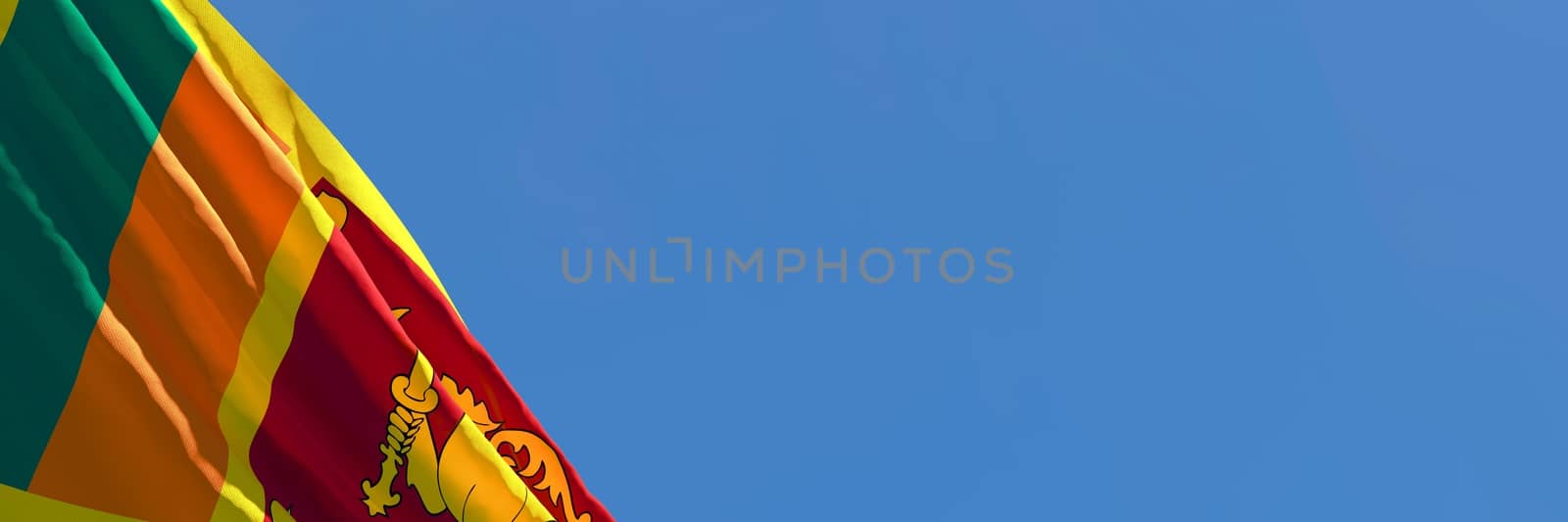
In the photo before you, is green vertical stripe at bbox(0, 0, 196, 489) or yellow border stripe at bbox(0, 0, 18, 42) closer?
green vertical stripe at bbox(0, 0, 196, 489)

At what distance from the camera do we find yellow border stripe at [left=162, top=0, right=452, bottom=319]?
729 cm

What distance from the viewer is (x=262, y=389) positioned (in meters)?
5.86

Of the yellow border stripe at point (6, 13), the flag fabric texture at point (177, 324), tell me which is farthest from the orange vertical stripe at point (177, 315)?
the yellow border stripe at point (6, 13)

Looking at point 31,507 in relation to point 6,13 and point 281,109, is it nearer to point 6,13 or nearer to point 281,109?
point 6,13

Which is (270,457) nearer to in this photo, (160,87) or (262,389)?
(262,389)

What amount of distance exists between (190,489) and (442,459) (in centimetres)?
104

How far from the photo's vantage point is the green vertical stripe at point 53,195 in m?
5.35

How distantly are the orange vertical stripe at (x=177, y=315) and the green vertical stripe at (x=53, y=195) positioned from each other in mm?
64

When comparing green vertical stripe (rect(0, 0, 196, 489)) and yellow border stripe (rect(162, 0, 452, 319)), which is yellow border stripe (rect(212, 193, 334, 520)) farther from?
yellow border stripe (rect(162, 0, 452, 319))

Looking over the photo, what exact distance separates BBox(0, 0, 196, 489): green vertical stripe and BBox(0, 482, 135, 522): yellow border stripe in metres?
0.04

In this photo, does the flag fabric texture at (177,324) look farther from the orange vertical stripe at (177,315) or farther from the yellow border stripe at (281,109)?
the yellow border stripe at (281,109)

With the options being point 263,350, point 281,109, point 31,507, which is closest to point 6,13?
point 263,350

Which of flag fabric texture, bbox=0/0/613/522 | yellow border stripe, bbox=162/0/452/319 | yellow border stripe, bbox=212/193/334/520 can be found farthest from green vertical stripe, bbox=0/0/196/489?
yellow border stripe, bbox=162/0/452/319

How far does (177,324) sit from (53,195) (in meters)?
0.68
